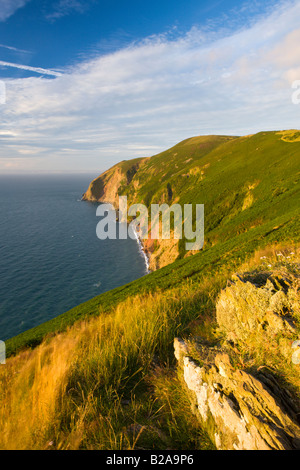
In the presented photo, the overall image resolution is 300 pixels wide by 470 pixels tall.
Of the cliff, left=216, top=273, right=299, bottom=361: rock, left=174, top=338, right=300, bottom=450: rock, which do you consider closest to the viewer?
left=174, top=338, right=300, bottom=450: rock

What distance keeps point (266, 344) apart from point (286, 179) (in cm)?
5404

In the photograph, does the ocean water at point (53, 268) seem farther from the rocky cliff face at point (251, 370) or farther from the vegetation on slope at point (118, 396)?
the rocky cliff face at point (251, 370)

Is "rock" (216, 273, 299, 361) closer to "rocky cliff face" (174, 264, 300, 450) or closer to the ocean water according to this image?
"rocky cliff face" (174, 264, 300, 450)

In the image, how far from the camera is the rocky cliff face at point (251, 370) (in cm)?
236

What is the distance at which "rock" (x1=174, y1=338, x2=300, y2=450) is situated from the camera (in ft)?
7.42

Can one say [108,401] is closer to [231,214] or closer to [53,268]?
[231,214]

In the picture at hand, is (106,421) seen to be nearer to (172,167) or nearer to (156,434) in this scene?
(156,434)

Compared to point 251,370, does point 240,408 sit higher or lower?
lower

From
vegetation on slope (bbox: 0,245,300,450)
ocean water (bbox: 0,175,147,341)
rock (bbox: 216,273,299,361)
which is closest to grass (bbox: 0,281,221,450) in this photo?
vegetation on slope (bbox: 0,245,300,450)

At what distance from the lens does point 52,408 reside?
289 cm

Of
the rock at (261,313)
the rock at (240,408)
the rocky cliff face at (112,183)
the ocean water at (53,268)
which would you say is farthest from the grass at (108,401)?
the rocky cliff face at (112,183)

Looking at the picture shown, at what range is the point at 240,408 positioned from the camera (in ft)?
8.47

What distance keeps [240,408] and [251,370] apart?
0.50 m

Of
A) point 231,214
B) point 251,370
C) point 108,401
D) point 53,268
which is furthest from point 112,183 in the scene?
point 251,370
